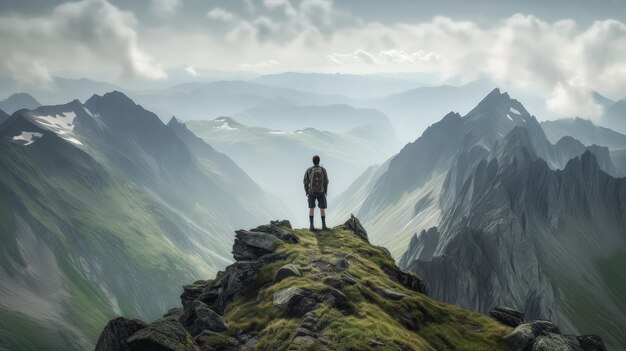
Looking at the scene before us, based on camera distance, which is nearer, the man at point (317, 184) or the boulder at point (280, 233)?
the boulder at point (280, 233)

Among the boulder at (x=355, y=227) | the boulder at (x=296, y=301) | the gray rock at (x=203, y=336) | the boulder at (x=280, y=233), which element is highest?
the boulder at (x=355, y=227)

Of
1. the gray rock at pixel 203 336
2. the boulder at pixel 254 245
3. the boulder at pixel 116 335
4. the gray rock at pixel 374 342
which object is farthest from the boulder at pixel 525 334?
the boulder at pixel 116 335

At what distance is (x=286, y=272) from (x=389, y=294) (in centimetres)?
736

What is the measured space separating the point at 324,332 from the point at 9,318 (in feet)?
678

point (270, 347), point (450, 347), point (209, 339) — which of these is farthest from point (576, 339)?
point (209, 339)

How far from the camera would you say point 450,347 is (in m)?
29.1

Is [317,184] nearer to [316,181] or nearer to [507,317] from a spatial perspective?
[316,181]

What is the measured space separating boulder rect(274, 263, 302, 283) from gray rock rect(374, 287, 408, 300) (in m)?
5.64

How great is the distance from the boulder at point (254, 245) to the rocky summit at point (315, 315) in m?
0.09

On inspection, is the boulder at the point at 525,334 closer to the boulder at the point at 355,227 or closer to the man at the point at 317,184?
the man at the point at 317,184

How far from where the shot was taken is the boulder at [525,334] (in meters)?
31.3

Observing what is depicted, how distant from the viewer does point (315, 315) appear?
2627 cm

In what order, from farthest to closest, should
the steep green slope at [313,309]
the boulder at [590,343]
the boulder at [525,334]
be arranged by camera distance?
the boulder at [590,343]
the boulder at [525,334]
the steep green slope at [313,309]

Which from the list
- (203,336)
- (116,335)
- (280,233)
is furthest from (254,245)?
(116,335)
